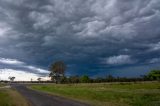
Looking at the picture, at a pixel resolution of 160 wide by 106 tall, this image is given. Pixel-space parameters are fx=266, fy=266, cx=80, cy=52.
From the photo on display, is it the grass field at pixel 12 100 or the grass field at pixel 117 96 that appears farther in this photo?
the grass field at pixel 12 100

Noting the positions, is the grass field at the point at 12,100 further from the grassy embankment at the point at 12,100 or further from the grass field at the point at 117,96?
the grass field at the point at 117,96

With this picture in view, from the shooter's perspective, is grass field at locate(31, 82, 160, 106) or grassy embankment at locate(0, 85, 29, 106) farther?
grassy embankment at locate(0, 85, 29, 106)

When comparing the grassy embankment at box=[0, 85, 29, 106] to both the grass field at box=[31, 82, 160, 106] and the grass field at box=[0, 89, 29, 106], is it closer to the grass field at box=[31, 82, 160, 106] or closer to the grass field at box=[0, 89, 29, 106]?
the grass field at box=[0, 89, 29, 106]

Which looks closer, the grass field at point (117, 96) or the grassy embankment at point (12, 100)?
the grass field at point (117, 96)

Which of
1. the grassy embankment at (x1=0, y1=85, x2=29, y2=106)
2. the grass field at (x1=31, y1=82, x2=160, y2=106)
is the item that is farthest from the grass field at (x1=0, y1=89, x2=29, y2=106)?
the grass field at (x1=31, y1=82, x2=160, y2=106)

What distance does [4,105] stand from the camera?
105ft

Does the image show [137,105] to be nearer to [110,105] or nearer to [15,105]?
[110,105]

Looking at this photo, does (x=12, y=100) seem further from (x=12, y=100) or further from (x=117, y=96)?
(x=117, y=96)

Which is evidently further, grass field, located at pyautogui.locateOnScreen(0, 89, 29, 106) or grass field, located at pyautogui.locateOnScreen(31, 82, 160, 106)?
grass field, located at pyautogui.locateOnScreen(0, 89, 29, 106)

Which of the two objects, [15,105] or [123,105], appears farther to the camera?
[15,105]

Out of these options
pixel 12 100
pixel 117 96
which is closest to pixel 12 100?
pixel 12 100

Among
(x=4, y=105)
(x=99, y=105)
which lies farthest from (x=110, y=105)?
(x=4, y=105)

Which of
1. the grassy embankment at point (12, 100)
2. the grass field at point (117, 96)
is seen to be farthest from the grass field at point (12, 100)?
the grass field at point (117, 96)

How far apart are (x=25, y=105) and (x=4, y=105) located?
248 cm
